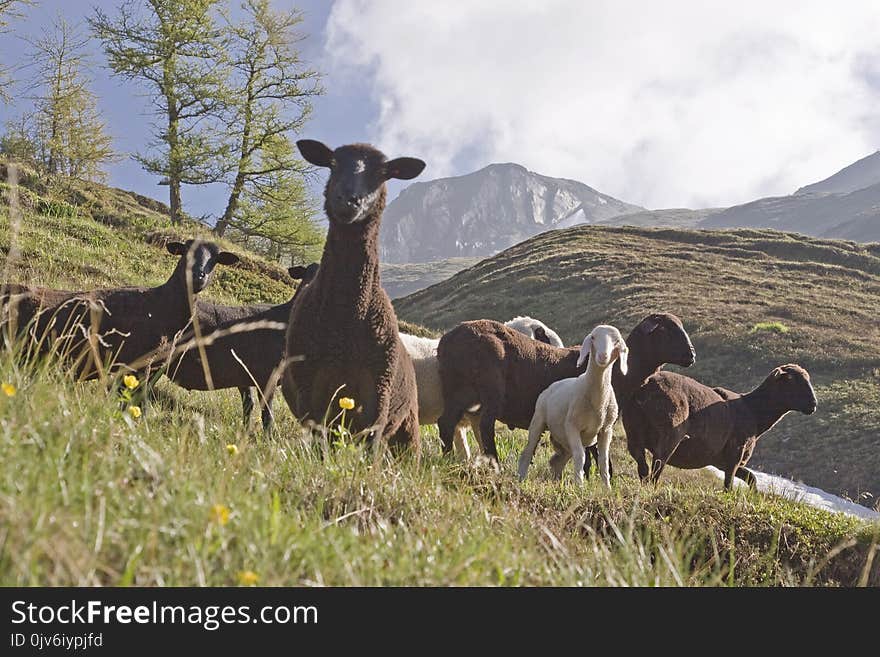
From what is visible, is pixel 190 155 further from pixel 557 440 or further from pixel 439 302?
pixel 557 440

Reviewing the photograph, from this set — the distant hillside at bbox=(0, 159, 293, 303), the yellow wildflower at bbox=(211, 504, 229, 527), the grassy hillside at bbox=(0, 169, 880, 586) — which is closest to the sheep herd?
the grassy hillside at bbox=(0, 169, 880, 586)

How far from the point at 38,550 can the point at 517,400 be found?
7.86m

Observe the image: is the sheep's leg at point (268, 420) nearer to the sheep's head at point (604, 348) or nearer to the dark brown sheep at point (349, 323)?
the dark brown sheep at point (349, 323)

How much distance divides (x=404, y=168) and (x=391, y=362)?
1707 mm

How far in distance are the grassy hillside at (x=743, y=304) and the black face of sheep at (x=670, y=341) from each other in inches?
338

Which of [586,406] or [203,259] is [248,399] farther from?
[586,406]

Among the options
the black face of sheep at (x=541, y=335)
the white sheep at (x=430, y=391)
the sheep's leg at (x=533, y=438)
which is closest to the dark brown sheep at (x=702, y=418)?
the sheep's leg at (x=533, y=438)

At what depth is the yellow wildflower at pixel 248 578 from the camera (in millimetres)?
2184

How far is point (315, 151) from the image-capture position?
6195mm

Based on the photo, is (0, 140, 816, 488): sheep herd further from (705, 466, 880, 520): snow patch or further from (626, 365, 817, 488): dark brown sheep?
(705, 466, 880, 520): snow patch

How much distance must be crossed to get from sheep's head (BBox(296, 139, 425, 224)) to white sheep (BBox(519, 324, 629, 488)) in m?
3.06
